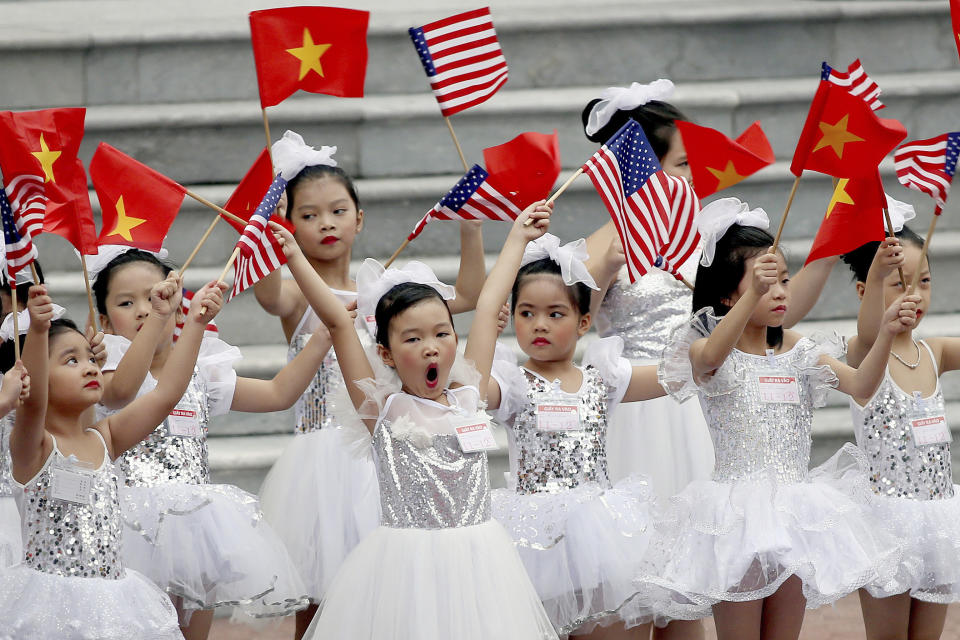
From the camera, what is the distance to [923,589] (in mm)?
3480

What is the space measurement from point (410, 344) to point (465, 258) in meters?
0.80

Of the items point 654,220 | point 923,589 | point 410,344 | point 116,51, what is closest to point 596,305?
point 654,220

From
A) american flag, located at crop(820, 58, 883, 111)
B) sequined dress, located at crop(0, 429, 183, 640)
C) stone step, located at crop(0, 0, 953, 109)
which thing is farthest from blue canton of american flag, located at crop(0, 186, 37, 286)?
stone step, located at crop(0, 0, 953, 109)

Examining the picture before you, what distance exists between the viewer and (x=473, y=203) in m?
3.60

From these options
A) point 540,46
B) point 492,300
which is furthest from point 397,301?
point 540,46

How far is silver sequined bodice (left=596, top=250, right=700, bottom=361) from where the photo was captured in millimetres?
3852

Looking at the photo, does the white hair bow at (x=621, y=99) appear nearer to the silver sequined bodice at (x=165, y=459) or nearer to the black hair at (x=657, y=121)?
the black hair at (x=657, y=121)

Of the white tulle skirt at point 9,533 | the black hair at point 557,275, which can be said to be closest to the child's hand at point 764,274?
the black hair at point 557,275

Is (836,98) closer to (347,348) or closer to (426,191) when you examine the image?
(347,348)

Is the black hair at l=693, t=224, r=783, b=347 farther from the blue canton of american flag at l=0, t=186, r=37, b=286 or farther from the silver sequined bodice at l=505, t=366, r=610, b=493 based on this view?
the blue canton of american flag at l=0, t=186, r=37, b=286

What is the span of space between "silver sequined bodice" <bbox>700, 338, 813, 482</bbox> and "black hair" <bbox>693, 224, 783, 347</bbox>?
0.34ft

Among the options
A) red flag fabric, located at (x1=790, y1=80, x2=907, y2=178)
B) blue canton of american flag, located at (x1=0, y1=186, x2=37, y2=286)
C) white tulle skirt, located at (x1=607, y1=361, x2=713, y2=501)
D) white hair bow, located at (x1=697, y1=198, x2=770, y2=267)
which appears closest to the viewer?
blue canton of american flag, located at (x1=0, y1=186, x2=37, y2=286)

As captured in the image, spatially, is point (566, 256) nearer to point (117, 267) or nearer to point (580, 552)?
point (580, 552)

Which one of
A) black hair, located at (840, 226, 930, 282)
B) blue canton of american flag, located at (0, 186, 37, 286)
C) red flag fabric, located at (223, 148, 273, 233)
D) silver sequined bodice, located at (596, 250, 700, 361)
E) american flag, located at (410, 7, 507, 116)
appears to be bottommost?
silver sequined bodice, located at (596, 250, 700, 361)
